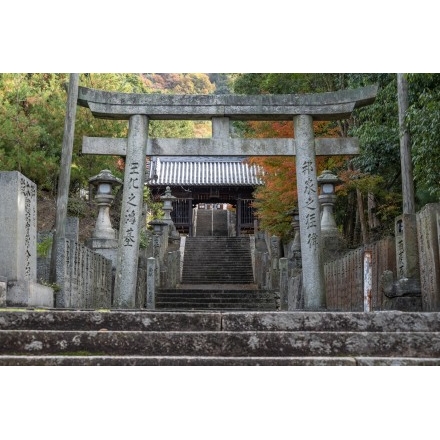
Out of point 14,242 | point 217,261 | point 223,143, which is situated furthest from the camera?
point 217,261

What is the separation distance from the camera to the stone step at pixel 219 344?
212 inches

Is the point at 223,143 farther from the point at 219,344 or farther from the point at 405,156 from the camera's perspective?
the point at 219,344

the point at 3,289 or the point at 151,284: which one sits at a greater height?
the point at 151,284

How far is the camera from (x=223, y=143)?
1232 cm

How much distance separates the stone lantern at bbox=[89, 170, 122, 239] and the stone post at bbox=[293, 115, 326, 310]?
6102mm

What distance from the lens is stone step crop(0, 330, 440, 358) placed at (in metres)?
5.39

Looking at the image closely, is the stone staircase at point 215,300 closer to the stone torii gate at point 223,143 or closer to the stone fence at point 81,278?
the stone fence at point 81,278

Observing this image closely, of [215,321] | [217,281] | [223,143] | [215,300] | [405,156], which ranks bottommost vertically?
[215,321]

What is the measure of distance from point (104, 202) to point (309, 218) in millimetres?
6903

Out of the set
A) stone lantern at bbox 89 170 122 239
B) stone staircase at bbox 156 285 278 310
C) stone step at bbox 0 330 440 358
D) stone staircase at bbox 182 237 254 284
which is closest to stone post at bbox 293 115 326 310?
stone staircase at bbox 156 285 278 310

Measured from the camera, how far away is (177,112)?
12336mm

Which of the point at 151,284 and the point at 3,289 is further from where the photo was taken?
the point at 151,284

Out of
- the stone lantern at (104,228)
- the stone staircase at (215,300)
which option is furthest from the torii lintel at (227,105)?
the stone staircase at (215,300)

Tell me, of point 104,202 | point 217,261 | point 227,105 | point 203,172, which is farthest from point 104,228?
point 203,172
